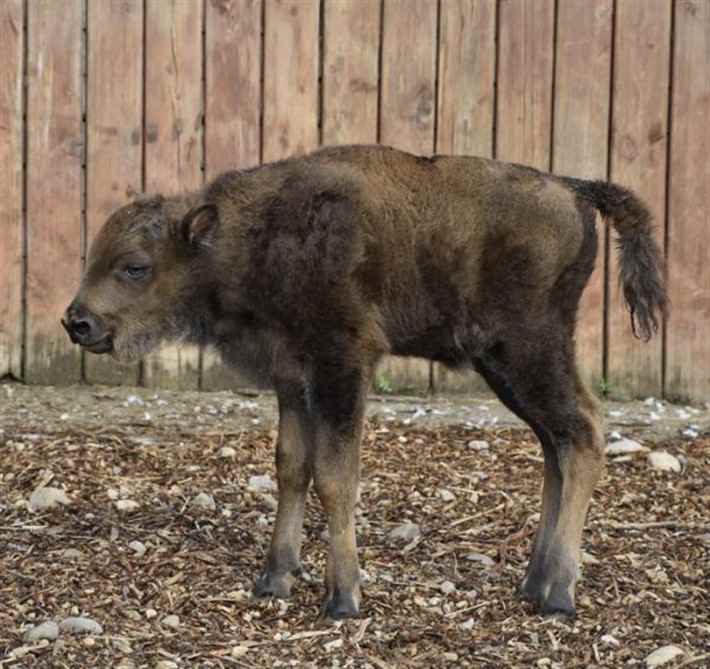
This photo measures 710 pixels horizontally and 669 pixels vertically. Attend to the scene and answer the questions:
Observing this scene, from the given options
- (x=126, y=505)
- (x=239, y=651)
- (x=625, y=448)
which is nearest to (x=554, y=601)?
(x=239, y=651)

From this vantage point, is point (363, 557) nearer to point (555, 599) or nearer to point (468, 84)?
point (555, 599)

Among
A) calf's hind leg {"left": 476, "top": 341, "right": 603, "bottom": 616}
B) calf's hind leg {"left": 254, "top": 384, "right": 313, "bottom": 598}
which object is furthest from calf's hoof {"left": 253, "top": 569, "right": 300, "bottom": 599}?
calf's hind leg {"left": 476, "top": 341, "right": 603, "bottom": 616}

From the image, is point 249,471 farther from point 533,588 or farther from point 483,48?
point 483,48

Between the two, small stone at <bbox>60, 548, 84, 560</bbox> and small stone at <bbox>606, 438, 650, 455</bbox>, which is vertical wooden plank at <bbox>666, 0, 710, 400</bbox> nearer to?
small stone at <bbox>606, 438, 650, 455</bbox>

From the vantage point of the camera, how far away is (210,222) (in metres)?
6.22

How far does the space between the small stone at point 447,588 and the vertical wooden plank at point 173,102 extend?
323 centimetres

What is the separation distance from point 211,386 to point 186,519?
2.30m

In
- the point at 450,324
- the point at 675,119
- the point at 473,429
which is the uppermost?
the point at 675,119

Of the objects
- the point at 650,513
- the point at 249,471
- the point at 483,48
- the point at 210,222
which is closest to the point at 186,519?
the point at 249,471

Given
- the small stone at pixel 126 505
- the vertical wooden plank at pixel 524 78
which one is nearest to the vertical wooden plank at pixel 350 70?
the vertical wooden plank at pixel 524 78

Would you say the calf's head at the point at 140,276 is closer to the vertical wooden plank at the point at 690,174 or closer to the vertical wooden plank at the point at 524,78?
the vertical wooden plank at the point at 524,78

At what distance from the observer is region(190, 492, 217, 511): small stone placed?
24.3ft

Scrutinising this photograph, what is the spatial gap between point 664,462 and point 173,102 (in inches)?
134

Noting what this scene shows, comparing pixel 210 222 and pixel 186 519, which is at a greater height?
pixel 210 222
